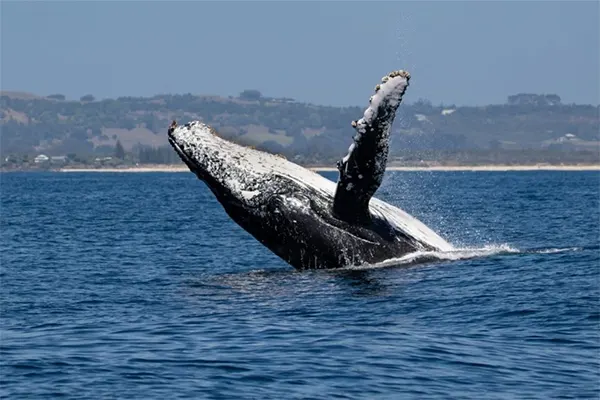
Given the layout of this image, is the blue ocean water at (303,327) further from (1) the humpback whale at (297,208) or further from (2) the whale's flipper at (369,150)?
(2) the whale's flipper at (369,150)

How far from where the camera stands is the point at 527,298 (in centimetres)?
1600

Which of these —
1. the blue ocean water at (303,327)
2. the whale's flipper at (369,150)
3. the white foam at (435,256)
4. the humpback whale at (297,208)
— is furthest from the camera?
the white foam at (435,256)

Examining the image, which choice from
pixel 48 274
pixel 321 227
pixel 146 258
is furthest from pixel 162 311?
pixel 146 258

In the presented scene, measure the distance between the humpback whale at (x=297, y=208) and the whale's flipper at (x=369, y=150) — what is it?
0.07 ft

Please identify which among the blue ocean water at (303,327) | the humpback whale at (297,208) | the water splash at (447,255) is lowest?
the blue ocean water at (303,327)

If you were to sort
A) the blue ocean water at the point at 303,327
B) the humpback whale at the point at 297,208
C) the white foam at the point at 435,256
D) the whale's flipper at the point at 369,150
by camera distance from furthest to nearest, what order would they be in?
the white foam at the point at 435,256 → the humpback whale at the point at 297,208 → the whale's flipper at the point at 369,150 → the blue ocean water at the point at 303,327

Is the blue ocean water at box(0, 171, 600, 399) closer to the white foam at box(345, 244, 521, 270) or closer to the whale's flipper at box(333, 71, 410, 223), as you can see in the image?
the white foam at box(345, 244, 521, 270)

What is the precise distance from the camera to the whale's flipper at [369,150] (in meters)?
16.4

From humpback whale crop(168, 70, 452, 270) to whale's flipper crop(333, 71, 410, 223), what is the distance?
0.07 ft

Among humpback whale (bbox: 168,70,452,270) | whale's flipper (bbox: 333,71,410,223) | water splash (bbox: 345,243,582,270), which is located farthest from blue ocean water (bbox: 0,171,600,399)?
whale's flipper (bbox: 333,71,410,223)

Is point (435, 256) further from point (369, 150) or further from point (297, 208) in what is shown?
point (369, 150)

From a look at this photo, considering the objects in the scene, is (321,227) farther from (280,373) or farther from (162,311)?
(280,373)

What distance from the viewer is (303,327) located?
1425cm

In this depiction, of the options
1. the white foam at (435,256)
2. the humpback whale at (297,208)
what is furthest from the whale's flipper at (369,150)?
the white foam at (435,256)
